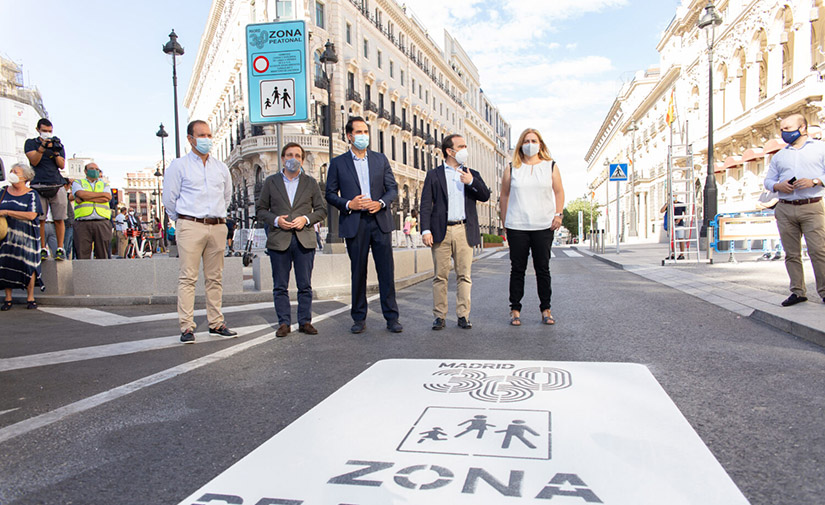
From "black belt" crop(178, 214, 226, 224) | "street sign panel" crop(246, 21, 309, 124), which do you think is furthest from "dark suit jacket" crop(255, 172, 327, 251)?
"street sign panel" crop(246, 21, 309, 124)

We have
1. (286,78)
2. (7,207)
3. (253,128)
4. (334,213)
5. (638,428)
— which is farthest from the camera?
(253,128)

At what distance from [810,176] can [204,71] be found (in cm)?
6876

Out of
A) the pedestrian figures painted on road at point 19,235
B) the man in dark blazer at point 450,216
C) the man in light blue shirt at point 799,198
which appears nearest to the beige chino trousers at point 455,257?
the man in dark blazer at point 450,216

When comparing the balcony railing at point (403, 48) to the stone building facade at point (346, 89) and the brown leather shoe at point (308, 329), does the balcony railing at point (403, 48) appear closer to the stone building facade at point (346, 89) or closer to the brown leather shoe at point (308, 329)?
the stone building facade at point (346, 89)

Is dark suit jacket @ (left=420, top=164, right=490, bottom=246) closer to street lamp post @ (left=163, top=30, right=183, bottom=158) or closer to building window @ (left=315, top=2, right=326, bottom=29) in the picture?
street lamp post @ (left=163, top=30, right=183, bottom=158)

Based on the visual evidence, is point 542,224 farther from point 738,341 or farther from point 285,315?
point 285,315

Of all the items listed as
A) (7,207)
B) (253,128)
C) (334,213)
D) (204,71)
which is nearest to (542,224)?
(7,207)

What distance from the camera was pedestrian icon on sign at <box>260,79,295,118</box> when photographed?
7852mm

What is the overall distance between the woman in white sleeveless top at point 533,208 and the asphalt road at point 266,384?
42 centimetres

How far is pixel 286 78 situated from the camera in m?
7.98

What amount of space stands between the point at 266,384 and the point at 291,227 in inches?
82.2

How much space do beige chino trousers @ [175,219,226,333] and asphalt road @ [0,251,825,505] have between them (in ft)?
0.97

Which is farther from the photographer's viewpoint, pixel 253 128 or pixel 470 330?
pixel 253 128

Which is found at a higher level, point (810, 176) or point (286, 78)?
point (286, 78)
